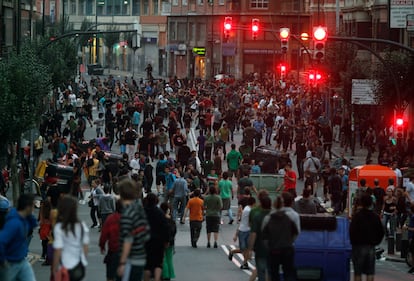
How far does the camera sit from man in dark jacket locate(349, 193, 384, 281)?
720 inches

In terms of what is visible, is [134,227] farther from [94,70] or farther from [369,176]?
[94,70]

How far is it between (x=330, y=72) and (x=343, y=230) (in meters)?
44.3

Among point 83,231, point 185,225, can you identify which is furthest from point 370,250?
point 185,225

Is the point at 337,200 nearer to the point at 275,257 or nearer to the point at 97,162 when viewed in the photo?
the point at 97,162

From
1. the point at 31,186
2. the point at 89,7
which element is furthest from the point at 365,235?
the point at 89,7

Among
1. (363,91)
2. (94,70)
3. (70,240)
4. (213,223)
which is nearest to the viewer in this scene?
(70,240)

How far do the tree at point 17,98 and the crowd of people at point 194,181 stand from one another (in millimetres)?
1803

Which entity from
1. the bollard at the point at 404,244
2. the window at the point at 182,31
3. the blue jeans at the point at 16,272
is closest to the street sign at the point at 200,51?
the window at the point at 182,31

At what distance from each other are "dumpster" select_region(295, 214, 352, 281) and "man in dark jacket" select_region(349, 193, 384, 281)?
4.78 ft

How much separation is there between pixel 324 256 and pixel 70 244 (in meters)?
6.54

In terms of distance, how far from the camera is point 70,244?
14516 mm

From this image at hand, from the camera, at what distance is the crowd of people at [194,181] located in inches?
593

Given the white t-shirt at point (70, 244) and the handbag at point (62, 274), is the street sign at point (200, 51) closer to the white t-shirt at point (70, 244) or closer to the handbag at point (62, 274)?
the handbag at point (62, 274)

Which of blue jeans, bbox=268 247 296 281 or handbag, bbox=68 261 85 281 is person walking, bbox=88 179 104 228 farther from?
handbag, bbox=68 261 85 281
